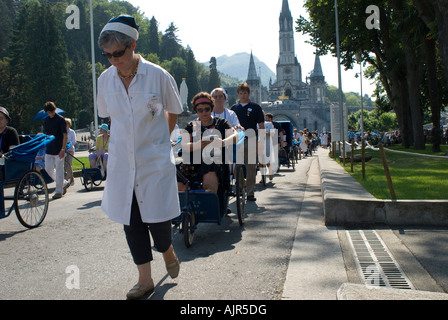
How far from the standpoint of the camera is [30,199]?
263 inches

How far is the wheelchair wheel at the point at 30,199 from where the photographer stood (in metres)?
6.41

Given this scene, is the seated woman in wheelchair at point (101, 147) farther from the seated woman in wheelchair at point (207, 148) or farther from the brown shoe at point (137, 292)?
the brown shoe at point (137, 292)

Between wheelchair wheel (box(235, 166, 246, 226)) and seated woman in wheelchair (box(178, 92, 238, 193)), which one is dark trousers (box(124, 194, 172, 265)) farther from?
wheelchair wheel (box(235, 166, 246, 226))

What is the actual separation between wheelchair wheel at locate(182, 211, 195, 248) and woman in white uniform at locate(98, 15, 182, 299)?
1.32 meters

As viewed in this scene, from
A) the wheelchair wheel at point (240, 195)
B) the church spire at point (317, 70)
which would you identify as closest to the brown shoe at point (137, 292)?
the wheelchair wheel at point (240, 195)

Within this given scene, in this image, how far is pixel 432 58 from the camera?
23188 mm

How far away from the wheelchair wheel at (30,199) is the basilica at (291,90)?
142087 millimetres

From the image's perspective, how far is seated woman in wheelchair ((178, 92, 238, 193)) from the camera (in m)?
5.75

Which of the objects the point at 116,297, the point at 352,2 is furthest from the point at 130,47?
the point at 352,2

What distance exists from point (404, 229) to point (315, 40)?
28159mm

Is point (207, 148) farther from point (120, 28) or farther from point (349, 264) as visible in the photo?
point (120, 28)

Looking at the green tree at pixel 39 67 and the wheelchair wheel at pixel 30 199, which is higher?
the green tree at pixel 39 67

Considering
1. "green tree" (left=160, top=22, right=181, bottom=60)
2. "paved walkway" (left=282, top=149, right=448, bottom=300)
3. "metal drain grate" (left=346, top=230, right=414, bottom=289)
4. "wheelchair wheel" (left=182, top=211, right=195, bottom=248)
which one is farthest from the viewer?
"green tree" (left=160, top=22, right=181, bottom=60)

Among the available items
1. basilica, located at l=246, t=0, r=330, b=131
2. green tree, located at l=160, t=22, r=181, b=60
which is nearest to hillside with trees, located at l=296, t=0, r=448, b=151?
basilica, located at l=246, t=0, r=330, b=131
